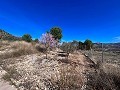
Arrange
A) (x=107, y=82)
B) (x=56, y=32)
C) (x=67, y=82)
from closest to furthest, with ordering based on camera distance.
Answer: (x=107, y=82) < (x=67, y=82) < (x=56, y=32)

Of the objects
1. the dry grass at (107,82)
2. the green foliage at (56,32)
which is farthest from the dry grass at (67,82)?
the green foliage at (56,32)

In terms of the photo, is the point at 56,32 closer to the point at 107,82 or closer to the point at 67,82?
the point at 67,82

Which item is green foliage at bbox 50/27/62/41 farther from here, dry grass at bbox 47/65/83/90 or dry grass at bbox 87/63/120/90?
dry grass at bbox 87/63/120/90

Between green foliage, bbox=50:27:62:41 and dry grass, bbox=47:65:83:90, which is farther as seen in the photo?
green foliage, bbox=50:27:62:41

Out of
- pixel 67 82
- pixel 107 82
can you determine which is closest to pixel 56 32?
pixel 67 82

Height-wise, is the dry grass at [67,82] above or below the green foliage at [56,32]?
below

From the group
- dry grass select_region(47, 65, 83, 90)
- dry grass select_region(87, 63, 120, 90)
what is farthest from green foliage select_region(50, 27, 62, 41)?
dry grass select_region(87, 63, 120, 90)

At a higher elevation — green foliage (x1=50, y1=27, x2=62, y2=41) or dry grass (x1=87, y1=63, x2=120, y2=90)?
green foliage (x1=50, y1=27, x2=62, y2=41)

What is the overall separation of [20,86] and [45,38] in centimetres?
1145

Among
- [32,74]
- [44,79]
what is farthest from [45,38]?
[44,79]

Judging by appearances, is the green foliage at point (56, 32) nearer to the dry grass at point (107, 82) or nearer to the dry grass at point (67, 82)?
the dry grass at point (67, 82)

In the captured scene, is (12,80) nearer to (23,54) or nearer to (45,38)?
(23,54)

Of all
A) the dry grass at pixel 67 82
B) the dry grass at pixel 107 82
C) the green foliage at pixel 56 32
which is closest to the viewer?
the dry grass at pixel 107 82

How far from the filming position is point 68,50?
16.5 metres
